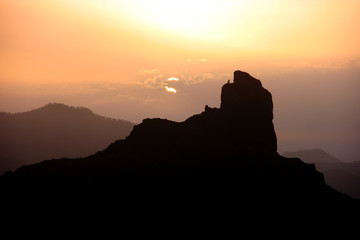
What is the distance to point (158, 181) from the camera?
8188 centimetres

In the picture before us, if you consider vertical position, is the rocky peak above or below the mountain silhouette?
above

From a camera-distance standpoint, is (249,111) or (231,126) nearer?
(231,126)

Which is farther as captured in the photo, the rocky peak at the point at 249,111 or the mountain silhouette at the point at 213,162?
the rocky peak at the point at 249,111

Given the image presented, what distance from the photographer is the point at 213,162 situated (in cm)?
8712

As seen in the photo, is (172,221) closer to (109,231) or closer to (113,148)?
(109,231)

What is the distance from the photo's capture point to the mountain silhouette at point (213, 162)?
8206 cm

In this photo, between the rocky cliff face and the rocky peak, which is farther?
the rocky peak

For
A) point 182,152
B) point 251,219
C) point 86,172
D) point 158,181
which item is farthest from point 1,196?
point 251,219

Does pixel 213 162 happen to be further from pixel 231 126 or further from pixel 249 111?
pixel 249 111

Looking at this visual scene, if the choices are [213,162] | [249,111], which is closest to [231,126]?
[249,111]

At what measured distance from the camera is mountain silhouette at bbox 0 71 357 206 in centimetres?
8206

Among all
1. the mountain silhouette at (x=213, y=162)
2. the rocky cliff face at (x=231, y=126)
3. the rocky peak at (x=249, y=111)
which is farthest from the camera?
the rocky peak at (x=249, y=111)

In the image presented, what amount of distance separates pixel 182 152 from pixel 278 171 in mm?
20450

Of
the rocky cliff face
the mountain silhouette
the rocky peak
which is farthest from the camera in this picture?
the rocky peak
